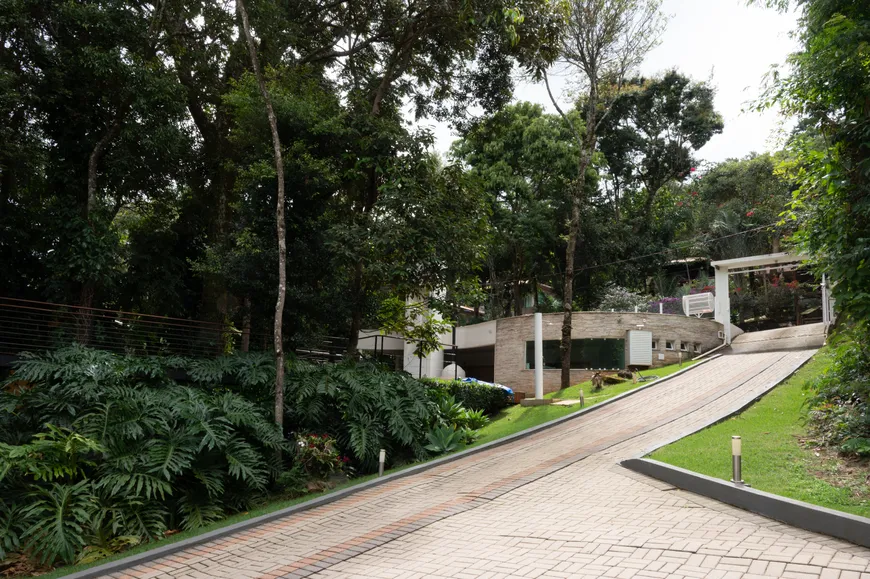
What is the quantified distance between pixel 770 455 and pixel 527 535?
14.2 feet

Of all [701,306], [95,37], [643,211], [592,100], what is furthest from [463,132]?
[643,211]

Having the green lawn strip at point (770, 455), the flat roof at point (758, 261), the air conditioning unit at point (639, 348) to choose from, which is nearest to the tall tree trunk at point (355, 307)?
the green lawn strip at point (770, 455)

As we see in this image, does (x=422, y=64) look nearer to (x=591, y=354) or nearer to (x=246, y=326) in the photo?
(x=246, y=326)

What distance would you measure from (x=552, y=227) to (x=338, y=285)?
15.2 m

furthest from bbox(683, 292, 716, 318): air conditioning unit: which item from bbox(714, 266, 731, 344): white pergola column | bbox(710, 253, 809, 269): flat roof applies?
bbox(710, 253, 809, 269): flat roof

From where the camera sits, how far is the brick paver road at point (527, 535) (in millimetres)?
5324

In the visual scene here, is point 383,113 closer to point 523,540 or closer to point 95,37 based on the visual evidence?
point 95,37

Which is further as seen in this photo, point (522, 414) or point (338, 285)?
point (522, 414)

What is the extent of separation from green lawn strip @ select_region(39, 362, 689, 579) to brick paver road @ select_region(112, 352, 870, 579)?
0.66 metres

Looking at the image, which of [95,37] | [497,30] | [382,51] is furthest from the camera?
[382,51]

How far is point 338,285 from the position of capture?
14219 millimetres

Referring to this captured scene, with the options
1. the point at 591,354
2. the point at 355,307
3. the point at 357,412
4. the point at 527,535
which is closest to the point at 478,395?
the point at 355,307

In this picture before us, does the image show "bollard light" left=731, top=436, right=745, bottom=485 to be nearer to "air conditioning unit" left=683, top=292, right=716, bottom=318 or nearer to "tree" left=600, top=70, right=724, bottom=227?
"air conditioning unit" left=683, top=292, right=716, bottom=318

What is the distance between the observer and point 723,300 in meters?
24.1
